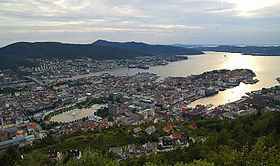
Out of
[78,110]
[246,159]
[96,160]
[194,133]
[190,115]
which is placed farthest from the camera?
[78,110]

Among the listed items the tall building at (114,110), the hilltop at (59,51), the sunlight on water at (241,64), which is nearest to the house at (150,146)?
the tall building at (114,110)

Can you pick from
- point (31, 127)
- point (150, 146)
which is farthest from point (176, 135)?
point (31, 127)

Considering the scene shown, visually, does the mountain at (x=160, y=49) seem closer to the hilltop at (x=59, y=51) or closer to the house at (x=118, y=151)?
the hilltop at (x=59, y=51)

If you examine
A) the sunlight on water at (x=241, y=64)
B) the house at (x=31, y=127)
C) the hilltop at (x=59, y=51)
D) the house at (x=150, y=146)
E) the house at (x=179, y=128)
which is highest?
the hilltop at (x=59, y=51)

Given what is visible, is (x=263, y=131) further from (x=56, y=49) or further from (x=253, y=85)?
(x=56, y=49)

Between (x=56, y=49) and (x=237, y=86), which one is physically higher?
(x=56, y=49)

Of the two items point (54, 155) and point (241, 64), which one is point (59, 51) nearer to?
point (241, 64)

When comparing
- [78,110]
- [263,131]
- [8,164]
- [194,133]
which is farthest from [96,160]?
[78,110]

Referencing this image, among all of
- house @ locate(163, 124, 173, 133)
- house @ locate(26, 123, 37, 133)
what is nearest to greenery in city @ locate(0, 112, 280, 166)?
house @ locate(163, 124, 173, 133)

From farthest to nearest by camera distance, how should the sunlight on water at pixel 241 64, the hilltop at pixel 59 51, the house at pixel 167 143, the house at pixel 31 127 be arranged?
the hilltop at pixel 59 51 < the sunlight on water at pixel 241 64 < the house at pixel 31 127 < the house at pixel 167 143
